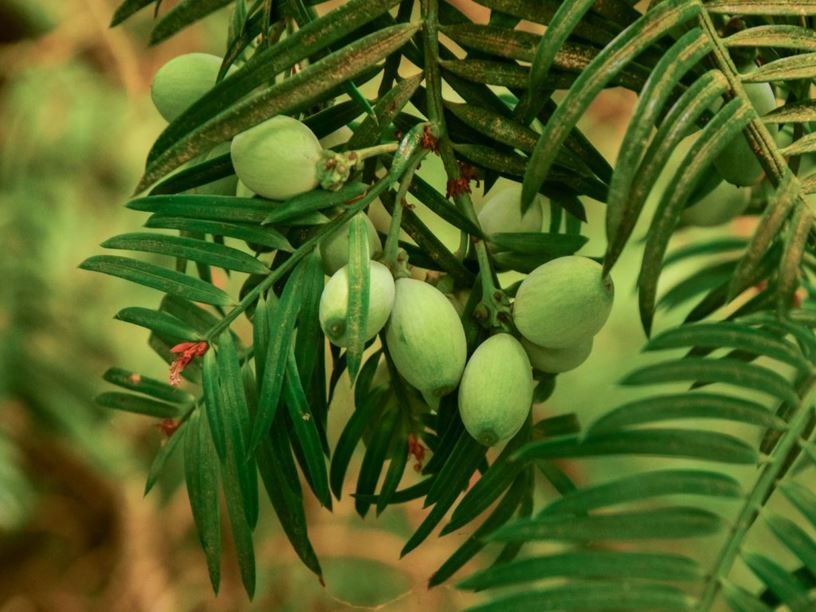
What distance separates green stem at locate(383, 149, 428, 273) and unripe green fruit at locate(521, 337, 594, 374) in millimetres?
78

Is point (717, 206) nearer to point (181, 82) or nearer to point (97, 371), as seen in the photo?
point (181, 82)

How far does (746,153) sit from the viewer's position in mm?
495

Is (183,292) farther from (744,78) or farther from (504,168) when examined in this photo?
(744,78)

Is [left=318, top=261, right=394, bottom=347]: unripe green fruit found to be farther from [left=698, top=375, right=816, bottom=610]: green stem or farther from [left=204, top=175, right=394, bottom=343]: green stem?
[left=698, top=375, right=816, bottom=610]: green stem

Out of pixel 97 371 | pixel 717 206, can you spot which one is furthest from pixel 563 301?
pixel 97 371

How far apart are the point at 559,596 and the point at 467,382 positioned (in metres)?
0.13

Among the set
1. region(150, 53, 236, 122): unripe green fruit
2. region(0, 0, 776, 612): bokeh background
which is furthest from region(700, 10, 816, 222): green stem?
region(0, 0, 776, 612): bokeh background

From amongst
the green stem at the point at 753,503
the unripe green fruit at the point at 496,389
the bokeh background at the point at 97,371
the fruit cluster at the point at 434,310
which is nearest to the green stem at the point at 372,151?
the fruit cluster at the point at 434,310

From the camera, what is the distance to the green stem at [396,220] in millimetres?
465

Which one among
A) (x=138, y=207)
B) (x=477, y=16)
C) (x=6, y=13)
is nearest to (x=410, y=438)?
(x=138, y=207)

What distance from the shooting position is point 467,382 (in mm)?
453

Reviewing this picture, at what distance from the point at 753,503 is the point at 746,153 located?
203 mm

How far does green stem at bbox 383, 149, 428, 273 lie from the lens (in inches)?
18.3

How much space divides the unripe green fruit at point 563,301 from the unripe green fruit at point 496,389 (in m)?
0.01
